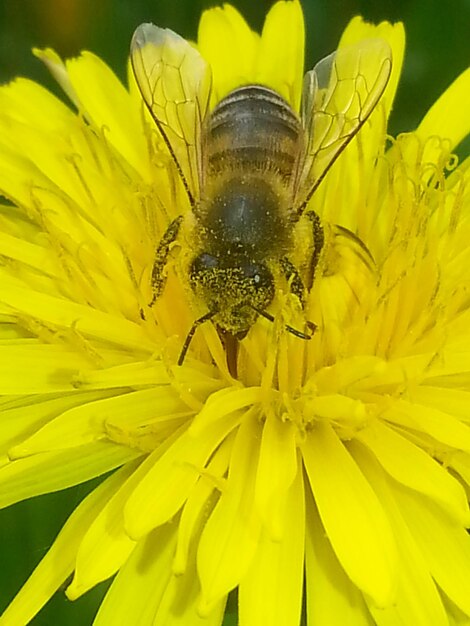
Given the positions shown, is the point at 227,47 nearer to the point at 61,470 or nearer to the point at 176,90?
the point at 176,90

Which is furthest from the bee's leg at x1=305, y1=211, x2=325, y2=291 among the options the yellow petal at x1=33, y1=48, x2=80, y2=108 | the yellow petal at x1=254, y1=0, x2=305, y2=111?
the yellow petal at x1=33, y1=48, x2=80, y2=108

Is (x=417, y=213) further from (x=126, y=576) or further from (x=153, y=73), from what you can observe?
(x=126, y=576)

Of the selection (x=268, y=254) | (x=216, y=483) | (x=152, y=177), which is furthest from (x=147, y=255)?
(x=216, y=483)

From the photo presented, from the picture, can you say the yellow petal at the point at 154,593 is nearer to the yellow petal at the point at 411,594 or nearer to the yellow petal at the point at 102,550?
the yellow petal at the point at 102,550

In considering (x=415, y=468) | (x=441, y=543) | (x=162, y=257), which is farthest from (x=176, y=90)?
(x=441, y=543)

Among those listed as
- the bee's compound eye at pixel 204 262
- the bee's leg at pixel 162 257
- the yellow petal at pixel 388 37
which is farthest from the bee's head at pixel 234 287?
the yellow petal at pixel 388 37

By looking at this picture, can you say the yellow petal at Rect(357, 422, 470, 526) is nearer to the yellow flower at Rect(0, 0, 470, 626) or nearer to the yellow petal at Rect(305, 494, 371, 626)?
the yellow flower at Rect(0, 0, 470, 626)
